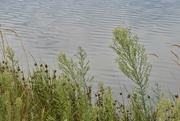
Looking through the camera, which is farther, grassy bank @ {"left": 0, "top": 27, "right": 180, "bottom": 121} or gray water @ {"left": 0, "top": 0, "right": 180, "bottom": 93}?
gray water @ {"left": 0, "top": 0, "right": 180, "bottom": 93}

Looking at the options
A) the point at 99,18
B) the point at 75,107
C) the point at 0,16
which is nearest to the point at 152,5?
the point at 99,18

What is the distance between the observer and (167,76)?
13.9 metres

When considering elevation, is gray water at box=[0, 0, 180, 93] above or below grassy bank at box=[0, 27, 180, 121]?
above

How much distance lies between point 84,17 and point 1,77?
26902 millimetres

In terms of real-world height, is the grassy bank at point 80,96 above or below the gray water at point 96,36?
below

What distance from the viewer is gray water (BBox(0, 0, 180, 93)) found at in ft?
46.4

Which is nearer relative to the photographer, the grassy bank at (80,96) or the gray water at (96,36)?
the grassy bank at (80,96)

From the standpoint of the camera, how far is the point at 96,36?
873 inches

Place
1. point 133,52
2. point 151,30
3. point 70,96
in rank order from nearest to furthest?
point 133,52 → point 70,96 → point 151,30

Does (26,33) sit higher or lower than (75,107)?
higher

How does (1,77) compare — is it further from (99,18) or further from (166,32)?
(99,18)

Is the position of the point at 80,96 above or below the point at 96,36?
below

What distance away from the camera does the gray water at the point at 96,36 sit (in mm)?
14133

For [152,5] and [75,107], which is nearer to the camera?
[75,107]
